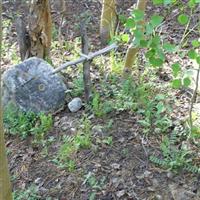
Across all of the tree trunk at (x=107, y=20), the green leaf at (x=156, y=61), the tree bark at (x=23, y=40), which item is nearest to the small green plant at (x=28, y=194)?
the green leaf at (x=156, y=61)

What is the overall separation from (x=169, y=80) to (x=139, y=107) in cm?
63

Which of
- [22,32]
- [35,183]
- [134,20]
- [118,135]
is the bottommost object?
[35,183]

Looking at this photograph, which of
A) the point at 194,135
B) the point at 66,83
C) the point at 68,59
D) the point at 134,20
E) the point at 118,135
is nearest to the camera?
the point at 134,20

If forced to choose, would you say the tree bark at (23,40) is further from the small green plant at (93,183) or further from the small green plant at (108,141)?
the small green plant at (93,183)

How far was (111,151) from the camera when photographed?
347 cm

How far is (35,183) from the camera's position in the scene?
3.41 meters

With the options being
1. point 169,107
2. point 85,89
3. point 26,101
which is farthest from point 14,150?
point 169,107

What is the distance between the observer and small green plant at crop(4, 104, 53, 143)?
3828mm

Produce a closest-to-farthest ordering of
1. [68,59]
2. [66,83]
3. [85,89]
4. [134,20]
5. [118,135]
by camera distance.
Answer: [134,20] < [118,135] < [85,89] < [66,83] < [68,59]

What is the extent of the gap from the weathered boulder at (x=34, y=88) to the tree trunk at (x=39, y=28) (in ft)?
1.48

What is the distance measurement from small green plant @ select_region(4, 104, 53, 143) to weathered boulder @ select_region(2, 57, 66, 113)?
2.8 inches

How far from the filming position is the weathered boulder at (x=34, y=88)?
4.05m

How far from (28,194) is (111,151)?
28.0 inches

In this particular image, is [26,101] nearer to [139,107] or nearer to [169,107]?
[139,107]
